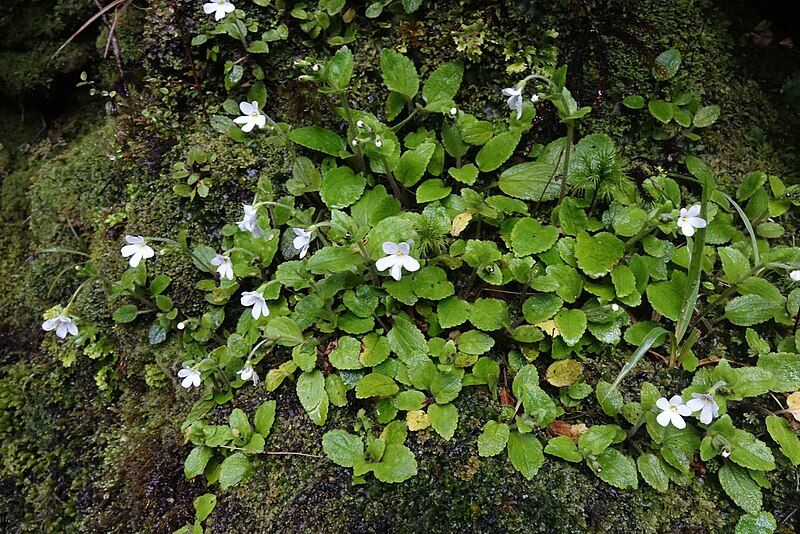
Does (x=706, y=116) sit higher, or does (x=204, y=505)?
(x=706, y=116)

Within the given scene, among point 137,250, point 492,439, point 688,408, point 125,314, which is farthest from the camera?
point 125,314

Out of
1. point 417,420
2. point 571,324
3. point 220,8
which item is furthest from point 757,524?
point 220,8

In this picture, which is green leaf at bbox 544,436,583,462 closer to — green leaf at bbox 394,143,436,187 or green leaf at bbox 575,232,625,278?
green leaf at bbox 575,232,625,278

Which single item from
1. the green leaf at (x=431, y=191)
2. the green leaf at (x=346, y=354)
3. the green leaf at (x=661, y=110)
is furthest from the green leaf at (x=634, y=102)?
the green leaf at (x=346, y=354)

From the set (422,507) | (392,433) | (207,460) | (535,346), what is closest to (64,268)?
(207,460)

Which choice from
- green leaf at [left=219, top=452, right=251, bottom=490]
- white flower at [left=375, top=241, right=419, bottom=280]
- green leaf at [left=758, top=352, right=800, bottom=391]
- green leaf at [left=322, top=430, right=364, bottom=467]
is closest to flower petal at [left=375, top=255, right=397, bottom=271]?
white flower at [left=375, top=241, right=419, bottom=280]

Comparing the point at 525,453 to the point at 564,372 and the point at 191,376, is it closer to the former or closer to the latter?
the point at 564,372
